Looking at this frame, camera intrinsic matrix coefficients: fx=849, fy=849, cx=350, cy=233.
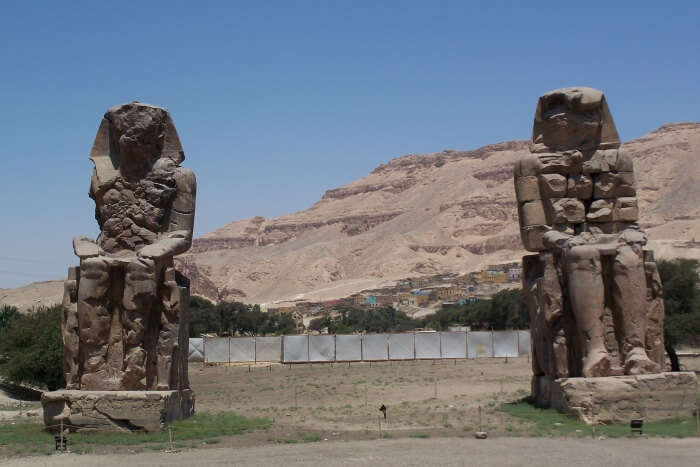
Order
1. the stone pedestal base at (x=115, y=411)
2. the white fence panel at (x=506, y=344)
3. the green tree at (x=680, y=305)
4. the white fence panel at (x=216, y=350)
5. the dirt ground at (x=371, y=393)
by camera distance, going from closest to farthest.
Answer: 1. the stone pedestal base at (x=115, y=411)
2. the dirt ground at (x=371, y=393)
3. the green tree at (x=680, y=305)
4. the white fence panel at (x=506, y=344)
5. the white fence panel at (x=216, y=350)

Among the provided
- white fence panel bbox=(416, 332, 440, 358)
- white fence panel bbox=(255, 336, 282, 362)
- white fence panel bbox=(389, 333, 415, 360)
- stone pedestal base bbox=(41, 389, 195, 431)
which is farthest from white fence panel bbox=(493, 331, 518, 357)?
stone pedestal base bbox=(41, 389, 195, 431)

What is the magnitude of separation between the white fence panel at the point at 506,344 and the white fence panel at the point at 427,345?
189 cm

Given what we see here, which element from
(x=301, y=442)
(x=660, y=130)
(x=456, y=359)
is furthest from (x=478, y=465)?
(x=660, y=130)

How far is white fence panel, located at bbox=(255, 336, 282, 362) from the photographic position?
29109 millimetres

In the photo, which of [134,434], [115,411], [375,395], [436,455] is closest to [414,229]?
[375,395]

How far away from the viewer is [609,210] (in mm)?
11281

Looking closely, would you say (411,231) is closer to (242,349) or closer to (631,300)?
(242,349)

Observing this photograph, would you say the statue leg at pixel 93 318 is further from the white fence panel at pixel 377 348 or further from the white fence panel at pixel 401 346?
the white fence panel at pixel 401 346

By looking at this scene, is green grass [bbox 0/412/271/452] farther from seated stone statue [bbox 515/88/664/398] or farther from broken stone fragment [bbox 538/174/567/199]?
broken stone fragment [bbox 538/174/567/199]

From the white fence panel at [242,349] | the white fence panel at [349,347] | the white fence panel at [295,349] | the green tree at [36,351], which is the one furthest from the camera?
the white fence panel at [242,349]

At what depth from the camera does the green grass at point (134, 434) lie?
929 cm

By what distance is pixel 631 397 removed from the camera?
10.0 meters

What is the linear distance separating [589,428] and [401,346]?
18.6 metres

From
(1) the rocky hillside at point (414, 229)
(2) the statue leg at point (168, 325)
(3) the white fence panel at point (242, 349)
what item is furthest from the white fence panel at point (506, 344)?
(1) the rocky hillside at point (414, 229)
